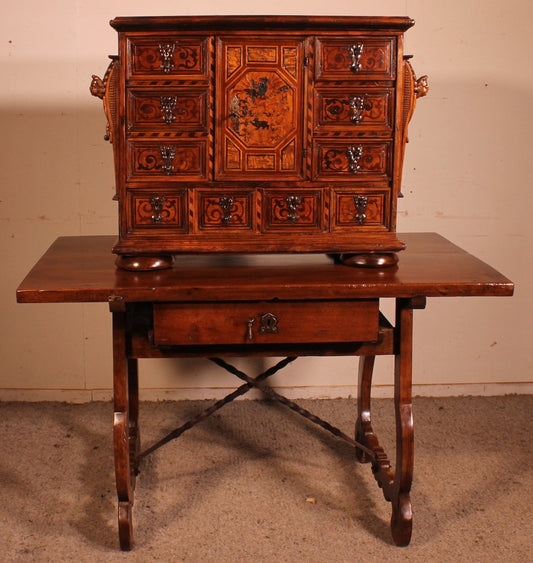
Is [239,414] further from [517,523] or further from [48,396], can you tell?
[517,523]

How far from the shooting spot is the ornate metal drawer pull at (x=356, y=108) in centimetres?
278

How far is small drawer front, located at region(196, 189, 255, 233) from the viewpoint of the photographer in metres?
2.83

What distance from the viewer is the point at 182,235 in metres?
2.84

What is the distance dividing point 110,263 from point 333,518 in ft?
4.16

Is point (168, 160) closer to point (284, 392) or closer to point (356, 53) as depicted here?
point (356, 53)

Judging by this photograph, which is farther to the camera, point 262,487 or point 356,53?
point 262,487

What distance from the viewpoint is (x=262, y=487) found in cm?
338

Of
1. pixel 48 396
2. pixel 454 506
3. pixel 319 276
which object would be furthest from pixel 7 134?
pixel 454 506

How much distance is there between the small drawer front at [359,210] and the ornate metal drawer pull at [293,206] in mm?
124

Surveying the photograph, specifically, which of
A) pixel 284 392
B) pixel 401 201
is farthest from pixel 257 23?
pixel 284 392

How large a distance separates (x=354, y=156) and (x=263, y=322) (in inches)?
25.4

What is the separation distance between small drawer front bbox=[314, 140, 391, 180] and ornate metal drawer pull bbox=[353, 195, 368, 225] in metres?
0.07

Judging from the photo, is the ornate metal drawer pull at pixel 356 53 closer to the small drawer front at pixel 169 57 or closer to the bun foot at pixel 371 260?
the small drawer front at pixel 169 57

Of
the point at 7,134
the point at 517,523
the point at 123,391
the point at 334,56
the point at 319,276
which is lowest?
the point at 517,523
